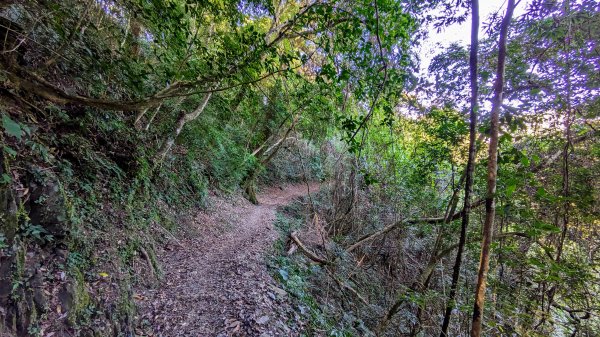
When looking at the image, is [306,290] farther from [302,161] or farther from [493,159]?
[493,159]

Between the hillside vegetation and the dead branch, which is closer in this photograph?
the hillside vegetation

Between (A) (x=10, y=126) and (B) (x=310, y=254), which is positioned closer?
(A) (x=10, y=126)

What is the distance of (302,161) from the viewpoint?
5.46m

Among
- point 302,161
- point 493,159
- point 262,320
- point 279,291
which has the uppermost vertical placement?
point 493,159

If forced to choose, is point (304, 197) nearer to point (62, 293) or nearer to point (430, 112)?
point (430, 112)

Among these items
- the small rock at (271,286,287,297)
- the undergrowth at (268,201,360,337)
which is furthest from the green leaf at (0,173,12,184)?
the undergrowth at (268,201,360,337)

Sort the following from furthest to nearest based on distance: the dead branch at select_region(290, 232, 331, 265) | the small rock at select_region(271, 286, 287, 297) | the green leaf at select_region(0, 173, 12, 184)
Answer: the dead branch at select_region(290, 232, 331, 265), the small rock at select_region(271, 286, 287, 297), the green leaf at select_region(0, 173, 12, 184)

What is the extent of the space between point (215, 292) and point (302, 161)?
2.88 m

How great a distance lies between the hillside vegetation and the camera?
307 cm

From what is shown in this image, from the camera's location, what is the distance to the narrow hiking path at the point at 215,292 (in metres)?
3.72

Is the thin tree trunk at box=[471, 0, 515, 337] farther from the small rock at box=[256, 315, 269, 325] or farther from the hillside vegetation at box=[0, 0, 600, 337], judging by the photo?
the small rock at box=[256, 315, 269, 325]

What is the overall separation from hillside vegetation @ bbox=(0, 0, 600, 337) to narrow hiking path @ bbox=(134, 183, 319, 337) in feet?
0.58

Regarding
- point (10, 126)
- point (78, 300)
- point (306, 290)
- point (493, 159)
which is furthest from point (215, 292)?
point (493, 159)

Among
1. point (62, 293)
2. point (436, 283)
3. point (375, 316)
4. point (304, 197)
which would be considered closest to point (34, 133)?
point (62, 293)
